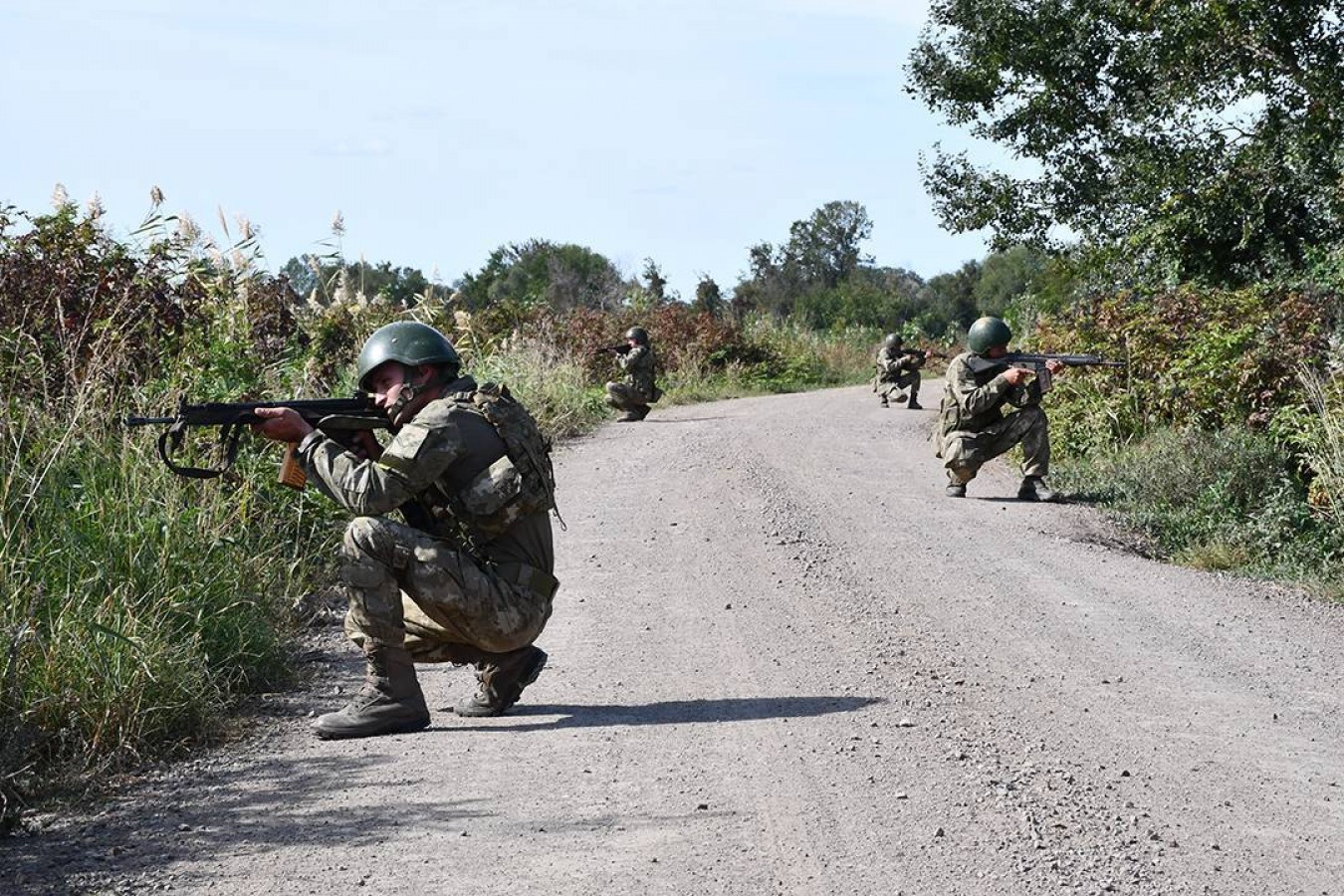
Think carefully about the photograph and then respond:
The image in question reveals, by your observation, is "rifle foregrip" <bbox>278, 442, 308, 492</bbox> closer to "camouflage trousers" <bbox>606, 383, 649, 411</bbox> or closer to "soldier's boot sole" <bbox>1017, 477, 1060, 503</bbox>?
"soldier's boot sole" <bbox>1017, 477, 1060, 503</bbox>

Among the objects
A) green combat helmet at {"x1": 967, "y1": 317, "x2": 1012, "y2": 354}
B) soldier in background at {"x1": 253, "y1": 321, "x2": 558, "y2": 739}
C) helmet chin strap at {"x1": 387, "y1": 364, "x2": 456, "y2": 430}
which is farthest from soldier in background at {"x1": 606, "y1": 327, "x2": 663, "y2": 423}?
helmet chin strap at {"x1": 387, "y1": 364, "x2": 456, "y2": 430}

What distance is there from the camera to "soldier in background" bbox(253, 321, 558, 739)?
659cm

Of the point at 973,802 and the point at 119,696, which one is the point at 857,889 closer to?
the point at 973,802

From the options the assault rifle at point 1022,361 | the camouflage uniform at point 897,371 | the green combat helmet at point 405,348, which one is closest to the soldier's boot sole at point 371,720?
the green combat helmet at point 405,348

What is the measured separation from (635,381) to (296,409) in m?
15.1

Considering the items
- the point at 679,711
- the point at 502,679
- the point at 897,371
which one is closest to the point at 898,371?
the point at 897,371

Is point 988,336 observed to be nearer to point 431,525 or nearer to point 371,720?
point 431,525

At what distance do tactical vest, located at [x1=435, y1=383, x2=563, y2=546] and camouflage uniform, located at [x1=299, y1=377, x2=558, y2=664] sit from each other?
1cm

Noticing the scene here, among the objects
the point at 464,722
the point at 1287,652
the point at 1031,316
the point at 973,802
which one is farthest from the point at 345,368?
the point at 1031,316

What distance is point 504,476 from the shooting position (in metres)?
6.71

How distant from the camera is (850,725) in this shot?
22.2ft

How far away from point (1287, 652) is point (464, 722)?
448 cm

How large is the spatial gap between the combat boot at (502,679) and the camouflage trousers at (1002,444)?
8063mm

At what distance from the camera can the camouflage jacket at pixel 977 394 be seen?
1445cm
